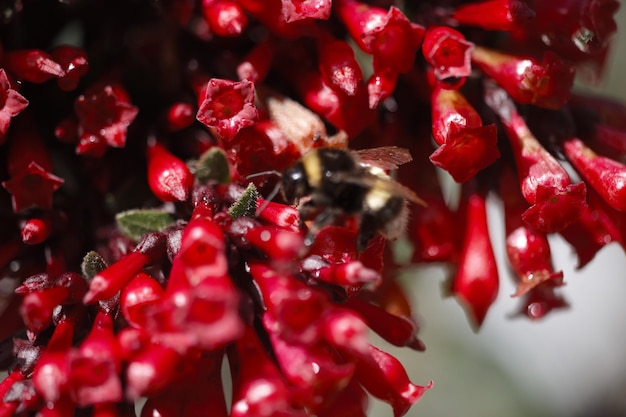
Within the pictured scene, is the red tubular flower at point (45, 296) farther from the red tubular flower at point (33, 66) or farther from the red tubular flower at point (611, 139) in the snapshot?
the red tubular flower at point (611, 139)

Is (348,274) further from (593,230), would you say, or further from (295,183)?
(593,230)

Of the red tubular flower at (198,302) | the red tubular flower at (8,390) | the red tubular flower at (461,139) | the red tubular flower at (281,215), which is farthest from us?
the red tubular flower at (461,139)

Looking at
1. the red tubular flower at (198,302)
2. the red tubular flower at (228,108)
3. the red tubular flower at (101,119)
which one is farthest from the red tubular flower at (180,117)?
the red tubular flower at (198,302)

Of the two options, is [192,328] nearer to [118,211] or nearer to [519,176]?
[118,211]

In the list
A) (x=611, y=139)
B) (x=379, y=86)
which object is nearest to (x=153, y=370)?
(x=379, y=86)

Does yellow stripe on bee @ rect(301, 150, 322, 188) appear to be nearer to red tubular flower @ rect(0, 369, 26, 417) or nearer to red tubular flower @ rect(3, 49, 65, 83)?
red tubular flower @ rect(3, 49, 65, 83)

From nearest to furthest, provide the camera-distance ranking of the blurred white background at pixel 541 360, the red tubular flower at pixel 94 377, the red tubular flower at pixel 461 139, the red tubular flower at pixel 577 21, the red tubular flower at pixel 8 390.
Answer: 1. the red tubular flower at pixel 94 377
2. the red tubular flower at pixel 8 390
3. the red tubular flower at pixel 461 139
4. the red tubular flower at pixel 577 21
5. the blurred white background at pixel 541 360
